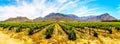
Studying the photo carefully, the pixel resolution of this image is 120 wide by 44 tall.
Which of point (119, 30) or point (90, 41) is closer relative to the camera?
point (90, 41)

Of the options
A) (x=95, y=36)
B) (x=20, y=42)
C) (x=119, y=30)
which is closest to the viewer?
(x=20, y=42)

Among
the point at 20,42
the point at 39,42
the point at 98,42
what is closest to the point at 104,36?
the point at 98,42

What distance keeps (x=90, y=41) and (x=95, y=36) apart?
356 cm

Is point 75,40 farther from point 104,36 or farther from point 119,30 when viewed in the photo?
point 119,30

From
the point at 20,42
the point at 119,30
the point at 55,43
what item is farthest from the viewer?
the point at 119,30

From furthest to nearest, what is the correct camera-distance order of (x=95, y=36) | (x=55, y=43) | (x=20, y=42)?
(x=95, y=36)
(x=20, y=42)
(x=55, y=43)

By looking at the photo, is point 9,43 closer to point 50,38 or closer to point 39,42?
point 39,42

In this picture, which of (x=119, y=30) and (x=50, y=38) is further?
(x=119, y=30)

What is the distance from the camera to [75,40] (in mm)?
25172

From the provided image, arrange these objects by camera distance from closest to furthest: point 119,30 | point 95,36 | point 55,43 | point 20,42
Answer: point 55,43, point 20,42, point 95,36, point 119,30

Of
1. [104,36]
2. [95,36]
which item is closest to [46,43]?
[95,36]

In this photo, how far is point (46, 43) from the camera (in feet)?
80.2

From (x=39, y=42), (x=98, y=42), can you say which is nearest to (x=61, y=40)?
(x=39, y=42)

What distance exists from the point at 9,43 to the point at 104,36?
54.9 ft
